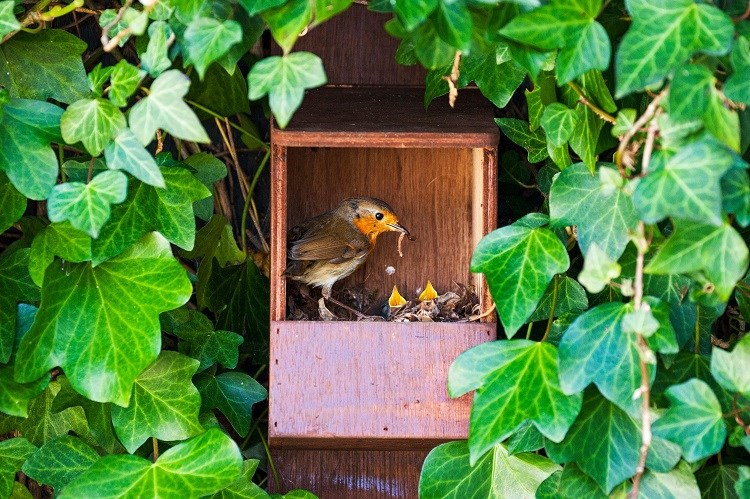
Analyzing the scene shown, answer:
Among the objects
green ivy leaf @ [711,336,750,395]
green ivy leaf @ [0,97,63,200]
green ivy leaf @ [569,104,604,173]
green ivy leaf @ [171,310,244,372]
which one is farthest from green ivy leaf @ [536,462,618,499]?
green ivy leaf @ [0,97,63,200]

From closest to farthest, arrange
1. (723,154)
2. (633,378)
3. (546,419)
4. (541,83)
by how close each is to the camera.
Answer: (723,154) → (633,378) → (546,419) → (541,83)

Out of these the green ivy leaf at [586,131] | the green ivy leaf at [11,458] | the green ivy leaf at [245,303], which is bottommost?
the green ivy leaf at [245,303]

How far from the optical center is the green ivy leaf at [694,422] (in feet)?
6.07

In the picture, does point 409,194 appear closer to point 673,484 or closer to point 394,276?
point 394,276

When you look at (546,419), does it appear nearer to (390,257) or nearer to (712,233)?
(712,233)

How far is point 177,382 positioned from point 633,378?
38.2 inches

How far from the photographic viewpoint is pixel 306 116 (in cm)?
240

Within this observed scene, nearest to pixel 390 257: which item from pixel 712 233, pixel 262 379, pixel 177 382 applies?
pixel 262 379

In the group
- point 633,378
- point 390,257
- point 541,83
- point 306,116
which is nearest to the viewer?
point 633,378

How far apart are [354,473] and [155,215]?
0.89m

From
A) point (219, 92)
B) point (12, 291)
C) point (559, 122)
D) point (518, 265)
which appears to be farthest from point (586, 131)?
point (12, 291)

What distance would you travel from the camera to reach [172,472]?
86.9 inches

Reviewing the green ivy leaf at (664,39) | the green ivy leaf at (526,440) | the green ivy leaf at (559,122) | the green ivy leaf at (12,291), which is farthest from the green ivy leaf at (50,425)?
the green ivy leaf at (664,39)

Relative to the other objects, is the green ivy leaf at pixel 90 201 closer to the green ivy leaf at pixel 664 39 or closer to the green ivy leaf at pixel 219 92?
the green ivy leaf at pixel 219 92
